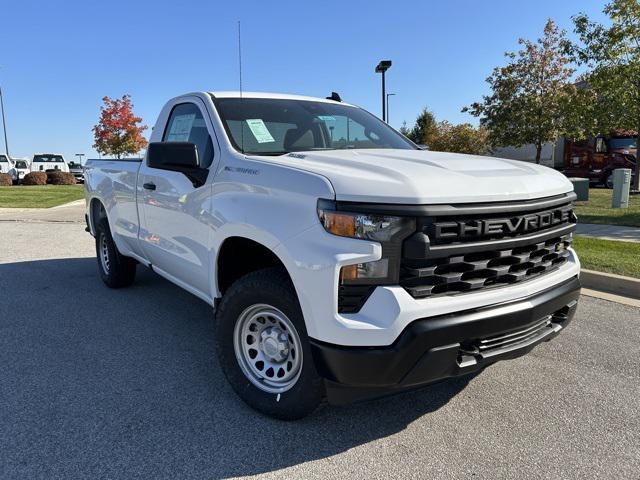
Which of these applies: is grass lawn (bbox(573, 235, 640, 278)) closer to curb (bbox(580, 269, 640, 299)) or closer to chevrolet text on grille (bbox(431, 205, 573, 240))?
curb (bbox(580, 269, 640, 299))

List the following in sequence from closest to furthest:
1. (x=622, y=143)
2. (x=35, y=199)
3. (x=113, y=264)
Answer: (x=113, y=264) < (x=35, y=199) < (x=622, y=143)

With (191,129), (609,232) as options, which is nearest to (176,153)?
(191,129)

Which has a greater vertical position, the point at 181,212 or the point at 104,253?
the point at 181,212

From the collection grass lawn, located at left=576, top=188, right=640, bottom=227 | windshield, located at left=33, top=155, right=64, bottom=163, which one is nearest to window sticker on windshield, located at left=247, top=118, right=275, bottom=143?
grass lawn, located at left=576, top=188, right=640, bottom=227

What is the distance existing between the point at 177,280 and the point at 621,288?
4537mm

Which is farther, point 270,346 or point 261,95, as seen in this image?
point 261,95

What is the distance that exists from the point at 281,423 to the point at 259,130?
1.94 m

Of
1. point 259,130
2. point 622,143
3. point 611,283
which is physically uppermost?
point 622,143

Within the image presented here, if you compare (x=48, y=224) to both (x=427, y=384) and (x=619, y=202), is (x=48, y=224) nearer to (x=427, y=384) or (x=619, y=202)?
(x=427, y=384)

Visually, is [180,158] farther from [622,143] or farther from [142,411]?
[622,143]

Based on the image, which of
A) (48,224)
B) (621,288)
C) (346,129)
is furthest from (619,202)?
(48,224)

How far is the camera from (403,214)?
7.64 feet

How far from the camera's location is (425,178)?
248cm

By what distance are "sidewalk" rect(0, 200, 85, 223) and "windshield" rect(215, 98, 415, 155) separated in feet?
33.3
